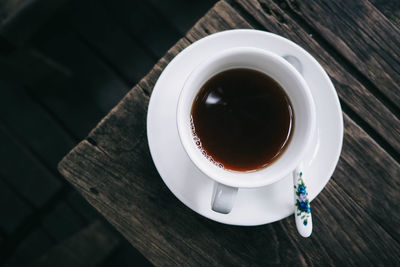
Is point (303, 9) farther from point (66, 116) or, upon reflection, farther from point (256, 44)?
point (66, 116)

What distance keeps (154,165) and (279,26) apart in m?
0.50

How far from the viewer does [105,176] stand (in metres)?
0.90

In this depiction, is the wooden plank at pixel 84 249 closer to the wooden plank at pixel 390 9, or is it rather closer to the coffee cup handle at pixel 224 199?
the coffee cup handle at pixel 224 199

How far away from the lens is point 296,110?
79 centimetres

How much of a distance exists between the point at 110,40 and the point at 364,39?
3.63 ft

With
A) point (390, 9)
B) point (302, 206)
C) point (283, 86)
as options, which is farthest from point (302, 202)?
point (390, 9)

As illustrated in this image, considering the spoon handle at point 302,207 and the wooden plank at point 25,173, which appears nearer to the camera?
the spoon handle at point 302,207

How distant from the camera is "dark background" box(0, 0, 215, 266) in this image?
155 centimetres

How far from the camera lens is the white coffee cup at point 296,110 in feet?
2.35

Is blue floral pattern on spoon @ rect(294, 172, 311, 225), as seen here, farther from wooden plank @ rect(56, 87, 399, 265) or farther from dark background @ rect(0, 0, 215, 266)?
dark background @ rect(0, 0, 215, 266)

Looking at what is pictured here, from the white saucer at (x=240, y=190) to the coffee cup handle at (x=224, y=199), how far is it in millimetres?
103

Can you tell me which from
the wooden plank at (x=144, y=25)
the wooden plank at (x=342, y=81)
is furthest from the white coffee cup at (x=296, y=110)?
the wooden plank at (x=144, y=25)

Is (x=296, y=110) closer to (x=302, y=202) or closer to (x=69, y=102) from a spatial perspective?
(x=302, y=202)

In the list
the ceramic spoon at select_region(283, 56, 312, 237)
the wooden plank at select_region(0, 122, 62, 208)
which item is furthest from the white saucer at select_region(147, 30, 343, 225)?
the wooden plank at select_region(0, 122, 62, 208)
